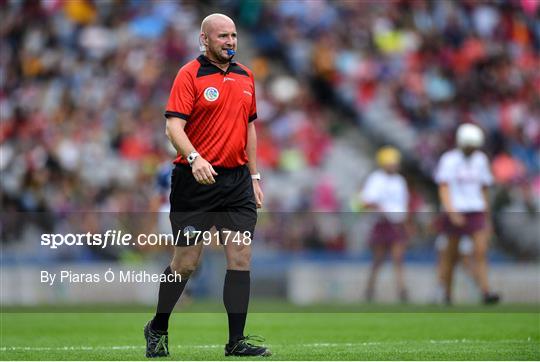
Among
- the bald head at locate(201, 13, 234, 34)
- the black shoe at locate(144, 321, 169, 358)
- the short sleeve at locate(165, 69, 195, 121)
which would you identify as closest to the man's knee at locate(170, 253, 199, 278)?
the black shoe at locate(144, 321, 169, 358)

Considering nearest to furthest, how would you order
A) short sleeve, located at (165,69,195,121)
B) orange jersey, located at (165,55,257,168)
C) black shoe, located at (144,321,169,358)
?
short sleeve, located at (165,69,195,121) < orange jersey, located at (165,55,257,168) < black shoe, located at (144,321,169,358)

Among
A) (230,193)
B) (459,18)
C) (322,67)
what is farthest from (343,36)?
(230,193)

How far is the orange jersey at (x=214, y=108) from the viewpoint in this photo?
29.1 ft

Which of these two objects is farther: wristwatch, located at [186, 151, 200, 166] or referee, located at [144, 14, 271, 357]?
referee, located at [144, 14, 271, 357]

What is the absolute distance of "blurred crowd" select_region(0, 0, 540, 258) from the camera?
2261 cm

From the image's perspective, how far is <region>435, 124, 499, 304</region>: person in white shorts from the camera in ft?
56.6

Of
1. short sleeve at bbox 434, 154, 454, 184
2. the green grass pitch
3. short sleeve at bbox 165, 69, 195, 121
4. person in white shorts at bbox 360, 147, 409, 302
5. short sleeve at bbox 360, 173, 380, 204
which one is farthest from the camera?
short sleeve at bbox 360, 173, 380, 204

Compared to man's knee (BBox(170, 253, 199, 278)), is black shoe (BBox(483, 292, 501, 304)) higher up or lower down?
lower down

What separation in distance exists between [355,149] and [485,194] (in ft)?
21.6

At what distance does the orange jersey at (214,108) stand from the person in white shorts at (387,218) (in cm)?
1013

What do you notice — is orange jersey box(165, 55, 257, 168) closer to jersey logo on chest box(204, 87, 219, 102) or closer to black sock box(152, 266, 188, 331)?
jersey logo on chest box(204, 87, 219, 102)

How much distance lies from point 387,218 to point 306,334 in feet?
24.2
